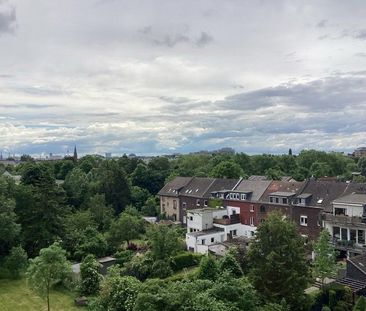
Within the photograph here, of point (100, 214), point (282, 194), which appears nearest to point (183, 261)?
point (282, 194)

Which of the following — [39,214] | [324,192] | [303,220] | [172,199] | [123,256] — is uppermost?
[324,192]

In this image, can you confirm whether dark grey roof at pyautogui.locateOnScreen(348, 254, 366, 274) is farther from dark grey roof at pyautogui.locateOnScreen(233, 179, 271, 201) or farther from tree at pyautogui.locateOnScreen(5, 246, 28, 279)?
tree at pyautogui.locateOnScreen(5, 246, 28, 279)

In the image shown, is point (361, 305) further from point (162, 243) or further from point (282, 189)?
point (282, 189)

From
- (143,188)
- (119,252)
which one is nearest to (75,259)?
(119,252)

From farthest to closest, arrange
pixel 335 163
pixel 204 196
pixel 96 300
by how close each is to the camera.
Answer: pixel 335 163, pixel 204 196, pixel 96 300

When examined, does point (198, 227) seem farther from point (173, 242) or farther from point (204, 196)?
point (173, 242)
